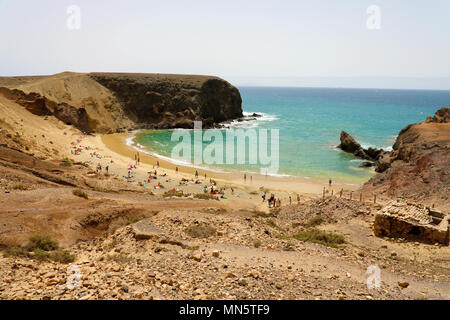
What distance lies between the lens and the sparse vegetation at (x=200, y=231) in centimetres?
1213

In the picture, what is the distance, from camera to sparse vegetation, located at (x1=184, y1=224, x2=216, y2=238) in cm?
1213

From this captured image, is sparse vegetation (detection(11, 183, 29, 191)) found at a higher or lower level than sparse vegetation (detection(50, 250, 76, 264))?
higher

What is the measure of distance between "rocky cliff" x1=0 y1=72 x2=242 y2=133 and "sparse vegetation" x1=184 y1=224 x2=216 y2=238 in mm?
45898

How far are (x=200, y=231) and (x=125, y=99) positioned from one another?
5950 centimetres

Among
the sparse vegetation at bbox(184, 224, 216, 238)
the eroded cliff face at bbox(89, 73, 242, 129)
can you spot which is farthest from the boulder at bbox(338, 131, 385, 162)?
the sparse vegetation at bbox(184, 224, 216, 238)

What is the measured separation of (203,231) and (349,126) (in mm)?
70431

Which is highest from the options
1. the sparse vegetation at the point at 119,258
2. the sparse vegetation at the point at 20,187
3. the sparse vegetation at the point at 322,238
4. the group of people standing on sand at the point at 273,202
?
the sparse vegetation at the point at 20,187

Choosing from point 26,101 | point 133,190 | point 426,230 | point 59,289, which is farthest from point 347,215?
point 26,101

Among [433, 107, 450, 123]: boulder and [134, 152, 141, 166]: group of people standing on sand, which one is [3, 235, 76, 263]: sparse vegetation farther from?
[433, 107, 450, 123]: boulder

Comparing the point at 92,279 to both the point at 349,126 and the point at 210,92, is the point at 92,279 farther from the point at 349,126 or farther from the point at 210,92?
the point at 349,126

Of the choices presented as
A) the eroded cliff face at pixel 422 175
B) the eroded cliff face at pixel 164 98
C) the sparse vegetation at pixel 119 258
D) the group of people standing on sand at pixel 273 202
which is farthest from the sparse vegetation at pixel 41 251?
the eroded cliff face at pixel 164 98

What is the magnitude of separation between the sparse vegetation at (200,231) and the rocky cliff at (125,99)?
45.9m

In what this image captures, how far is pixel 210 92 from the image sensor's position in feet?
246

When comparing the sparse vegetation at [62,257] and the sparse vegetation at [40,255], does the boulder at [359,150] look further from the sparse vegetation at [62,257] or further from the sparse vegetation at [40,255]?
the sparse vegetation at [40,255]
